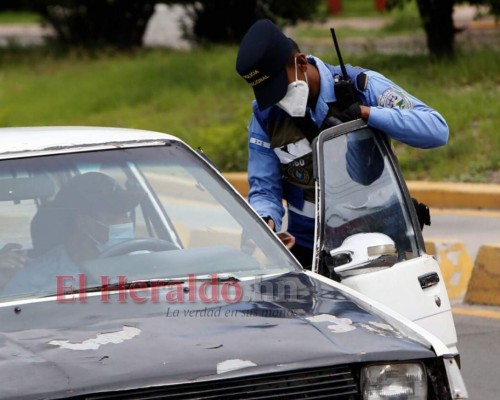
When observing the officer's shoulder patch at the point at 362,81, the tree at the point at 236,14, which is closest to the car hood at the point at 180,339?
the officer's shoulder patch at the point at 362,81

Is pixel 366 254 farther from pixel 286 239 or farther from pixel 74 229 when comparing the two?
pixel 74 229

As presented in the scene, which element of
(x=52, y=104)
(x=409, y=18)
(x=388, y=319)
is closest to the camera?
(x=388, y=319)

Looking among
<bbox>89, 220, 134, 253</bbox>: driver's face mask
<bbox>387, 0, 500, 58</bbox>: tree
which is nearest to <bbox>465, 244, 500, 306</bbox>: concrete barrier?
<bbox>89, 220, 134, 253</bbox>: driver's face mask

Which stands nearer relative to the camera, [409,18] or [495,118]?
[495,118]

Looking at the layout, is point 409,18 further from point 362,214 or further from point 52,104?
point 362,214

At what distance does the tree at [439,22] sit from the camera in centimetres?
1595

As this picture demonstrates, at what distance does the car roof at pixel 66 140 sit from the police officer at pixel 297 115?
0.44m

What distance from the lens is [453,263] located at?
8.41 meters

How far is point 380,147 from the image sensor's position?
465cm

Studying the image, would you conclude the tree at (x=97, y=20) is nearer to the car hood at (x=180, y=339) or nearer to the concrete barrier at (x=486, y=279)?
the concrete barrier at (x=486, y=279)

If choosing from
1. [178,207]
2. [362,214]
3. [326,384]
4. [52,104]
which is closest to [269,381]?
[326,384]

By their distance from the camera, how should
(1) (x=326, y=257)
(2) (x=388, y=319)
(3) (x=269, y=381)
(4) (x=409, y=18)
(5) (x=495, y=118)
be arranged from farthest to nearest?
(4) (x=409, y=18), (5) (x=495, y=118), (1) (x=326, y=257), (2) (x=388, y=319), (3) (x=269, y=381)

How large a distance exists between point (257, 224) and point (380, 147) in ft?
1.91

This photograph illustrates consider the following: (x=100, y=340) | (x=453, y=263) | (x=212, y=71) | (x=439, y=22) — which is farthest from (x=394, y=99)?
(x=212, y=71)
